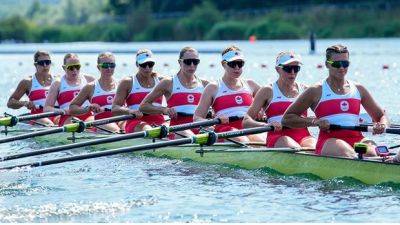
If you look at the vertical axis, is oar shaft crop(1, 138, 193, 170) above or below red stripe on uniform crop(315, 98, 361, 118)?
below

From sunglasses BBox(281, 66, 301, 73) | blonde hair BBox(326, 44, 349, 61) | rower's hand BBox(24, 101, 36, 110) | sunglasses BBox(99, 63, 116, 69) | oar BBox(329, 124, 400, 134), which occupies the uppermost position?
blonde hair BBox(326, 44, 349, 61)

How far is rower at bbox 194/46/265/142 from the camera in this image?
1416cm

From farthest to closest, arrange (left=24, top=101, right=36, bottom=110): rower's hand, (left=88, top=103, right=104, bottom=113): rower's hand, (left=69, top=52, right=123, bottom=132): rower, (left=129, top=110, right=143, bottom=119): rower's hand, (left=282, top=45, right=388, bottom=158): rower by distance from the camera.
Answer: (left=24, top=101, right=36, bottom=110): rower's hand → (left=69, top=52, right=123, bottom=132): rower → (left=88, top=103, right=104, bottom=113): rower's hand → (left=129, top=110, right=143, bottom=119): rower's hand → (left=282, top=45, right=388, bottom=158): rower

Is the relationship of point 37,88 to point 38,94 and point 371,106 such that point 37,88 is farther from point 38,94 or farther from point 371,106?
point 371,106

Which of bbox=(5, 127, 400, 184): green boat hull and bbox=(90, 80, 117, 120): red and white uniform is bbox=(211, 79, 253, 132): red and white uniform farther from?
bbox=(90, 80, 117, 120): red and white uniform

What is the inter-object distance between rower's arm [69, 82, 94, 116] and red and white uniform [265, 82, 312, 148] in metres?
4.37

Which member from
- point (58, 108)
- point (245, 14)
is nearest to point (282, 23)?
point (245, 14)

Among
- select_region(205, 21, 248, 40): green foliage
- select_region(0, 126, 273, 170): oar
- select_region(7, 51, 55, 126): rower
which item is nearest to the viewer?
select_region(0, 126, 273, 170): oar

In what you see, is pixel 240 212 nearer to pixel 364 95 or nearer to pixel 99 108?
pixel 364 95

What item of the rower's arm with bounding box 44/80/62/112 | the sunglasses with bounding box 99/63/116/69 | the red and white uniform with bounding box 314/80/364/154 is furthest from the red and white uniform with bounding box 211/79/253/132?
the rower's arm with bounding box 44/80/62/112

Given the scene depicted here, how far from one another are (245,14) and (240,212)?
66.8m

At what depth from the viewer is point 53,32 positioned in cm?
9325

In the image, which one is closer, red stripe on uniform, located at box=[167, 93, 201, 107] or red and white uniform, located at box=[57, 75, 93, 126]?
red stripe on uniform, located at box=[167, 93, 201, 107]

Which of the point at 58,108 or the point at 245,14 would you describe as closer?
the point at 58,108
